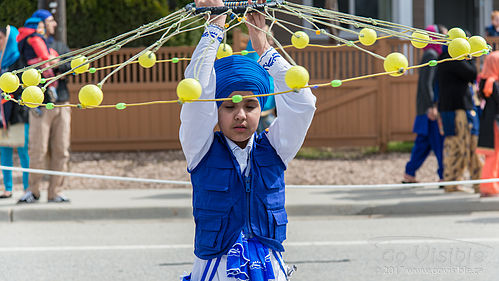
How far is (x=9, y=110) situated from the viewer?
852cm

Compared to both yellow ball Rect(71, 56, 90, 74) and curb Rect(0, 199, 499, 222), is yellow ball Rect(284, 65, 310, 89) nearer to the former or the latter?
yellow ball Rect(71, 56, 90, 74)

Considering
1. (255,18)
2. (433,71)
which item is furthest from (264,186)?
(433,71)

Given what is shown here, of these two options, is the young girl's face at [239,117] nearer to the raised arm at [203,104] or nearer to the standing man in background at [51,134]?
the raised arm at [203,104]

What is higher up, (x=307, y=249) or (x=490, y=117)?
(x=490, y=117)

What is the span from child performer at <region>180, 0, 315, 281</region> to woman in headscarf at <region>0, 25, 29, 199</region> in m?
5.10

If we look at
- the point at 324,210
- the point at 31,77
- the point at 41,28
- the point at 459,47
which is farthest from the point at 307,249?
the point at 31,77

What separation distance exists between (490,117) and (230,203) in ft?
19.5

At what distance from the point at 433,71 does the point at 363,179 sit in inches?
74.6

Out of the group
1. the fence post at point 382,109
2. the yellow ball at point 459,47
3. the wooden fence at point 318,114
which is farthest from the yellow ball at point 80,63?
the fence post at point 382,109

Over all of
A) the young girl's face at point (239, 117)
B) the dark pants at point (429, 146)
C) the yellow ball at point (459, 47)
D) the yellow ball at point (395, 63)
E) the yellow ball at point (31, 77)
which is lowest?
the dark pants at point (429, 146)

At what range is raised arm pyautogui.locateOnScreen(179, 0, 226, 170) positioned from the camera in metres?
2.76

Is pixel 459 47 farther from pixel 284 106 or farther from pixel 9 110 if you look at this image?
pixel 9 110

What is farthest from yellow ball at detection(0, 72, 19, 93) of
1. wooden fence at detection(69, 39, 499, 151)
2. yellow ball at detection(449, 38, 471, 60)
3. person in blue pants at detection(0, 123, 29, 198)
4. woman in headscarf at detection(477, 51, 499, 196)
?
wooden fence at detection(69, 39, 499, 151)

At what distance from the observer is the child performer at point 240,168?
113 inches
